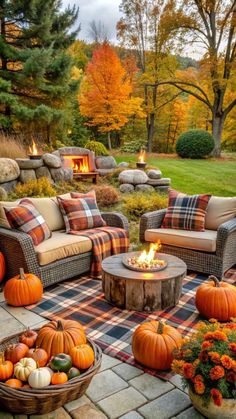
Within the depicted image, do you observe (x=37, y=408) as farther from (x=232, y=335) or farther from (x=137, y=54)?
(x=137, y=54)

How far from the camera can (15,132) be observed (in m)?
9.64

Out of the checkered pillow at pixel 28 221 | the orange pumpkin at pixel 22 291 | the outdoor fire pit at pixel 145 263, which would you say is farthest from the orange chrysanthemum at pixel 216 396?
the checkered pillow at pixel 28 221

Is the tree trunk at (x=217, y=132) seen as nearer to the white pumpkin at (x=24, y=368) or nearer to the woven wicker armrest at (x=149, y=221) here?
the woven wicker armrest at (x=149, y=221)

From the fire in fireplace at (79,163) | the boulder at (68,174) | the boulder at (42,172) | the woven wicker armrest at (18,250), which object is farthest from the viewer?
the fire in fireplace at (79,163)

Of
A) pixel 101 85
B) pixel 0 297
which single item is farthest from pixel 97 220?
pixel 101 85

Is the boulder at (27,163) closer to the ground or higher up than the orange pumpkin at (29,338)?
higher up

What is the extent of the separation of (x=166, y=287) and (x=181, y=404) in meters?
1.07

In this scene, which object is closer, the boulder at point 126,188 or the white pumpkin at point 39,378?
the white pumpkin at point 39,378

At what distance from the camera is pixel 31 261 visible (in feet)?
10.3

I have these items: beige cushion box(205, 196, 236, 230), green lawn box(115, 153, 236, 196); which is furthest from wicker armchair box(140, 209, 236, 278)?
green lawn box(115, 153, 236, 196)

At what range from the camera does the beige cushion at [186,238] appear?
140 inches

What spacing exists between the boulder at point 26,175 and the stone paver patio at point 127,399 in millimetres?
4707

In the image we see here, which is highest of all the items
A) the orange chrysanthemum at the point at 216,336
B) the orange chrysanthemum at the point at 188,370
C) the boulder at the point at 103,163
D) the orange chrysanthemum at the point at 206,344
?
the boulder at the point at 103,163

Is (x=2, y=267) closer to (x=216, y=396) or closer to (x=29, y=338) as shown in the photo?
(x=29, y=338)
